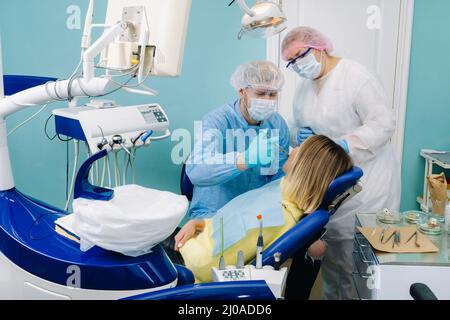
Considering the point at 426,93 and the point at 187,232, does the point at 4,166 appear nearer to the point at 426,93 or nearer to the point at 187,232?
the point at 187,232

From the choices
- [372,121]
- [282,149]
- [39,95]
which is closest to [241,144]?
[282,149]

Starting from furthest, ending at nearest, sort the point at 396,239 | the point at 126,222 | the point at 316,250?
1. the point at 316,250
2. the point at 396,239
3. the point at 126,222

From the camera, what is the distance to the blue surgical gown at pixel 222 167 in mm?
1680

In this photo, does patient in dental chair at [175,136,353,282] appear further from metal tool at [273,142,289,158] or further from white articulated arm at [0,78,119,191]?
white articulated arm at [0,78,119,191]

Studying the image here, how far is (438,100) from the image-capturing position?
2.33m

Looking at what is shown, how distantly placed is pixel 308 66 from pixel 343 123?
26 centimetres

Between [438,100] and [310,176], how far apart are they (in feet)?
3.59

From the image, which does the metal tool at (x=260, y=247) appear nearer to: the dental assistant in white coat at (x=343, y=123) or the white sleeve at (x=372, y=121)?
the dental assistant in white coat at (x=343, y=123)

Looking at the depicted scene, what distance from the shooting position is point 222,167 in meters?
1.66

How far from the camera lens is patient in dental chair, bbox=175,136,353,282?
1.51 meters

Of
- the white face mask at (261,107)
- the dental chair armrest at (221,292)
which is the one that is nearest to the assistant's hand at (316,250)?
the white face mask at (261,107)

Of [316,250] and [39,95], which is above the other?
[39,95]

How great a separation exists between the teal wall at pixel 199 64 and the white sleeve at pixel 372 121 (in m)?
0.57

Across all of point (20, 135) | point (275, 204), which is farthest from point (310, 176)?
point (20, 135)
